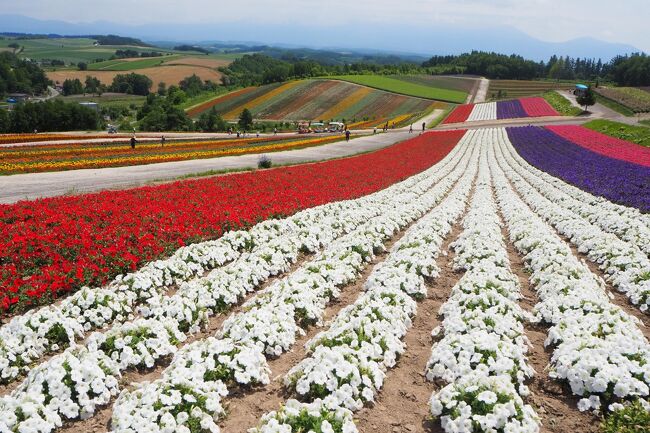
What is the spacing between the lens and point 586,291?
10281mm

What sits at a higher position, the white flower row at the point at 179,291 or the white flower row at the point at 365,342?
the white flower row at the point at 365,342

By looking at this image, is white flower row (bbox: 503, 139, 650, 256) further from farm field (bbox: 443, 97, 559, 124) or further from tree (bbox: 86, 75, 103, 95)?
tree (bbox: 86, 75, 103, 95)

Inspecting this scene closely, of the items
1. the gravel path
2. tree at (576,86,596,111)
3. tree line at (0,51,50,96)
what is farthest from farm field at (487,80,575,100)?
tree line at (0,51,50,96)

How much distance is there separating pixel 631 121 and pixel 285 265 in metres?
83.9

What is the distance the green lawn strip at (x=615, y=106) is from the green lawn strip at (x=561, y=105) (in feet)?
23.1

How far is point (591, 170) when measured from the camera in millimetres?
32344

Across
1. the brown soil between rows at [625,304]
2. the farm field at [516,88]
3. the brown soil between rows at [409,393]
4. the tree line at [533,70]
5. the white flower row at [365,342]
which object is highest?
the tree line at [533,70]

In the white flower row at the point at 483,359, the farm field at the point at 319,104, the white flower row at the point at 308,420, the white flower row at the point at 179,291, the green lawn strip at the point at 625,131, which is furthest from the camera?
the farm field at the point at 319,104

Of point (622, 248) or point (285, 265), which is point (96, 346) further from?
point (622, 248)

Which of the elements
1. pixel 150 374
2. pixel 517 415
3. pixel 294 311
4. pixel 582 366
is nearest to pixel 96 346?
pixel 150 374

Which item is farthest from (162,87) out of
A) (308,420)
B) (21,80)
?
(308,420)

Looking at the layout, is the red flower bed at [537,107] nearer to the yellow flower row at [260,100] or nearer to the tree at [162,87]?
the yellow flower row at [260,100]

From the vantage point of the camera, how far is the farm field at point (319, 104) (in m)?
105

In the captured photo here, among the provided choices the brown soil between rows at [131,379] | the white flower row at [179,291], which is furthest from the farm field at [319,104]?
the brown soil between rows at [131,379]
